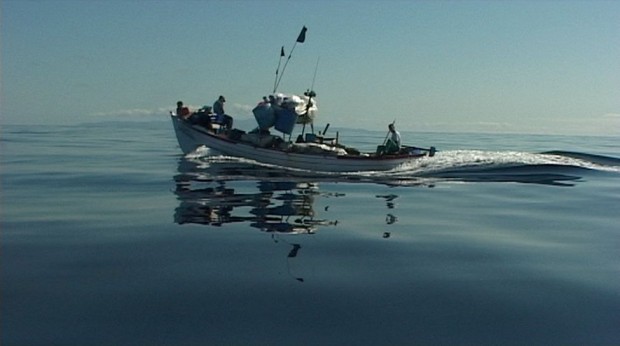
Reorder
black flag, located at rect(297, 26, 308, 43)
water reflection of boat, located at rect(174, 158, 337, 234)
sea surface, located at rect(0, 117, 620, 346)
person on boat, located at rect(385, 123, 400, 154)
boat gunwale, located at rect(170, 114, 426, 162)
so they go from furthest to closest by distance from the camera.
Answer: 1. black flag, located at rect(297, 26, 308, 43)
2. person on boat, located at rect(385, 123, 400, 154)
3. boat gunwale, located at rect(170, 114, 426, 162)
4. water reflection of boat, located at rect(174, 158, 337, 234)
5. sea surface, located at rect(0, 117, 620, 346)

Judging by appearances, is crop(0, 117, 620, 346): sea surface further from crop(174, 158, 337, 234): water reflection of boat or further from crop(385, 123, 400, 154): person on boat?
crop(385, 123, 400, 154): person on boat

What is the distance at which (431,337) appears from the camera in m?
6.79

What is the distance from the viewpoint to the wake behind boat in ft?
92.7

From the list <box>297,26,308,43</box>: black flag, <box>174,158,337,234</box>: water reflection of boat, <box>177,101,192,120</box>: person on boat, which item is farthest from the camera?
<box>177,101,192,120</box>: person on boat

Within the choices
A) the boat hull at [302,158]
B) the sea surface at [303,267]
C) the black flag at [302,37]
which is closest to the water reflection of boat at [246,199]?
the sea surface at [303,267]

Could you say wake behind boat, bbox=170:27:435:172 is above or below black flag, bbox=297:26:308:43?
below

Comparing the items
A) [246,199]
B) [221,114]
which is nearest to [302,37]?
[221,114]

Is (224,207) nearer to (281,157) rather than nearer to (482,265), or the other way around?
(482,265)

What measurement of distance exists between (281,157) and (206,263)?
19178mm

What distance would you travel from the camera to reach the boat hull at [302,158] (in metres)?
28.1

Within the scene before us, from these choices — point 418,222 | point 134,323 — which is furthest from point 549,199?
point 134,323

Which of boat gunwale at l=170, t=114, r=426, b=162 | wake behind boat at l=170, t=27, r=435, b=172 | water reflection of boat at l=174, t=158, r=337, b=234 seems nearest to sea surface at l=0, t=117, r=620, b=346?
water reflection of boat at l=174, t=158, r=337, b=234

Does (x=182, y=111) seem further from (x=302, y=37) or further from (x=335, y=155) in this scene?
(x=335, y=155)

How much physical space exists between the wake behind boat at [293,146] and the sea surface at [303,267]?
7165mm
